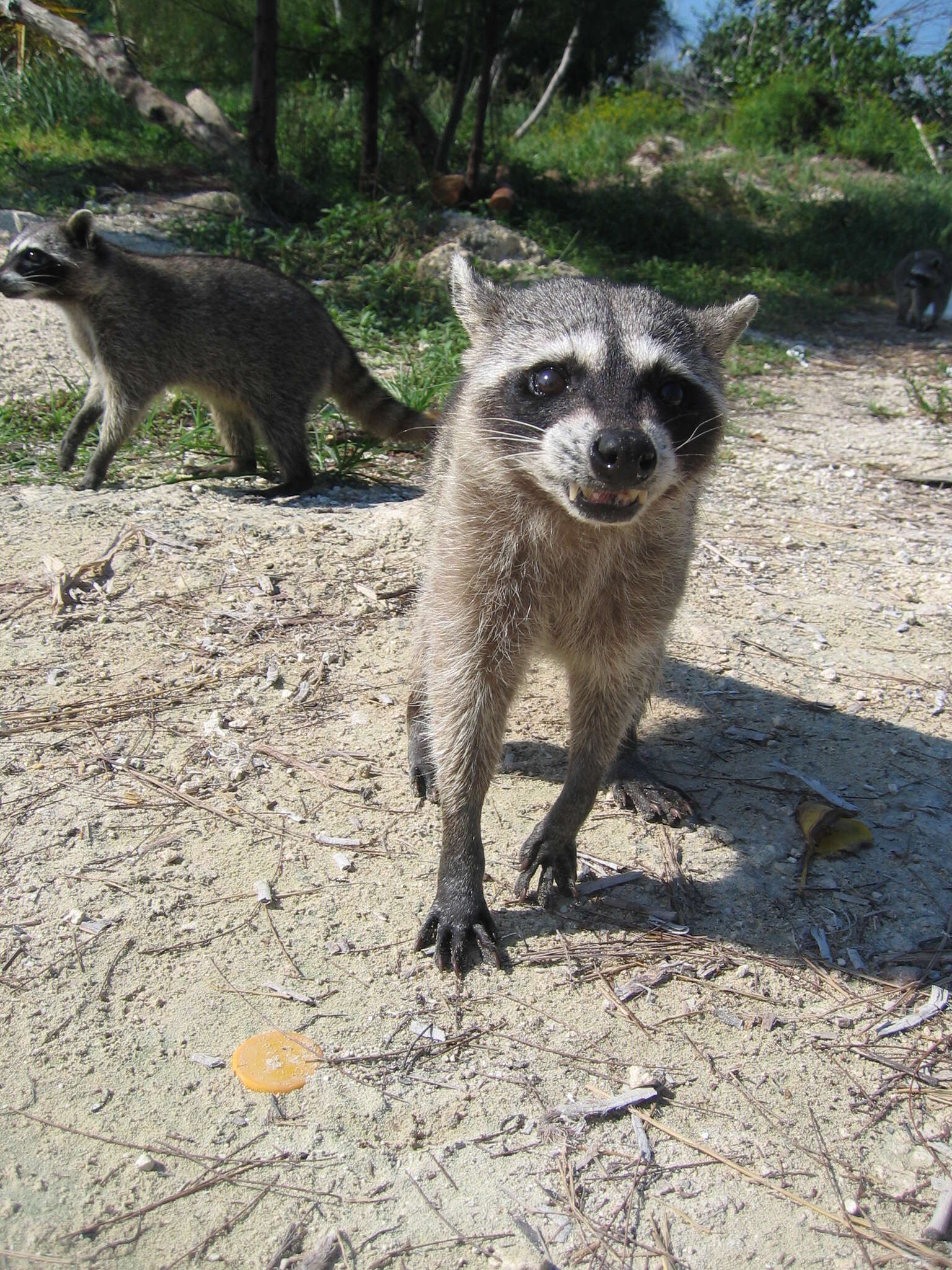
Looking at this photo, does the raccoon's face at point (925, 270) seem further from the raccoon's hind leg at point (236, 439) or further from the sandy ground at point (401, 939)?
the raccoon's hind leg at point (236, 439)

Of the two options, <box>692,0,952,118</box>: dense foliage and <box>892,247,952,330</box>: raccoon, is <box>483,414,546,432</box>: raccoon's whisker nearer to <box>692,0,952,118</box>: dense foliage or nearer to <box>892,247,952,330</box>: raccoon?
<box>892,247,952,330</box>: raccoon

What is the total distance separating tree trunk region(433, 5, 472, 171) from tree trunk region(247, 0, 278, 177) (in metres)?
2.11

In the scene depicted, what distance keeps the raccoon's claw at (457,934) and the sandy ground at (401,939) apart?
0.05 m

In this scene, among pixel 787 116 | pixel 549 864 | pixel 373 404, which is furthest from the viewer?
pixel 787 116

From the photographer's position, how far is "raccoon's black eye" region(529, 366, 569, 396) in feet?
7.39

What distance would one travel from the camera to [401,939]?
2.41 meters

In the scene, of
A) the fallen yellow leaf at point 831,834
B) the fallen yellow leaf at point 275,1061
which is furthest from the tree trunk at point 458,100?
the fallen yellow leaf at point 275,1061

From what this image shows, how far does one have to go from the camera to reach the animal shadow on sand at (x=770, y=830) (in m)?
2.58

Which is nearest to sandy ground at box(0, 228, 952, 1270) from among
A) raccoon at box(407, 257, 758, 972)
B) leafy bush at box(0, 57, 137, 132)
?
raccoon at box(407, 257, 758, 972)

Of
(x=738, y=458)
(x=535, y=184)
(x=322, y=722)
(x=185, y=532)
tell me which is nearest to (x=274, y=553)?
(x=185, y=532)

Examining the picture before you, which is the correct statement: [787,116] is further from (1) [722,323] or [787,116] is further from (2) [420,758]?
(2) [420,758]

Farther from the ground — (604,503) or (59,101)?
(59,101)

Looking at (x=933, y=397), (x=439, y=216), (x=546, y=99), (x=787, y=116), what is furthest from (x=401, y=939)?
(x=787, y=116)

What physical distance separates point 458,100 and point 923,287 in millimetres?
5322
